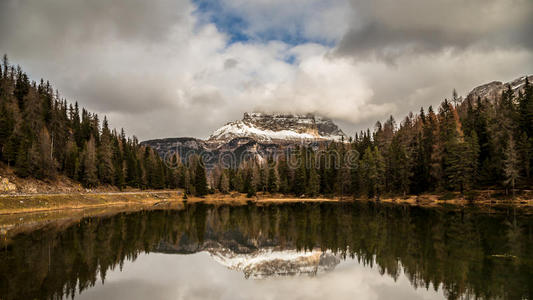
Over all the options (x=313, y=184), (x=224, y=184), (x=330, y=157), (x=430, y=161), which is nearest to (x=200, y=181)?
(x=224, y=184)

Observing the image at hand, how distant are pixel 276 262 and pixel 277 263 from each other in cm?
32

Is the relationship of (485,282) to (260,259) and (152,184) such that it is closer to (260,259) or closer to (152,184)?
(260,259)

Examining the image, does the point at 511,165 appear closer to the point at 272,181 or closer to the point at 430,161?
the point at 430,161

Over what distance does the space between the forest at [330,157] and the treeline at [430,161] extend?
26 cm

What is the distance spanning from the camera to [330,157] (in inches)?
4547

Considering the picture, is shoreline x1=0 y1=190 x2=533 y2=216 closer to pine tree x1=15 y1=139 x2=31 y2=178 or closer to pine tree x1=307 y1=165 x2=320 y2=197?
pine tree x1=307 y1=165 x2=320 y2=197

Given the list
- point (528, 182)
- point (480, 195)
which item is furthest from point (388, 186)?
point (528, 182)

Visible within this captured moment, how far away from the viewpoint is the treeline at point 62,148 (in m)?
71.9

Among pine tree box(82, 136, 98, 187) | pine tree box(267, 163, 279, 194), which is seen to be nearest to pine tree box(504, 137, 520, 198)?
pine tree box(267, 163, 279, 194)

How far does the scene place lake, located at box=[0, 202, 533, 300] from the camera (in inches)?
654

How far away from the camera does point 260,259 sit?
2625 cm

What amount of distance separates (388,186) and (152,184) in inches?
3097

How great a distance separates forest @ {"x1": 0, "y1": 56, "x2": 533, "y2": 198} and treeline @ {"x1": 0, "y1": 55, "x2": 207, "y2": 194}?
10.3 inches

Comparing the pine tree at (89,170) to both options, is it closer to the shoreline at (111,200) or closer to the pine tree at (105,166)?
the pine tree at (105,166)
